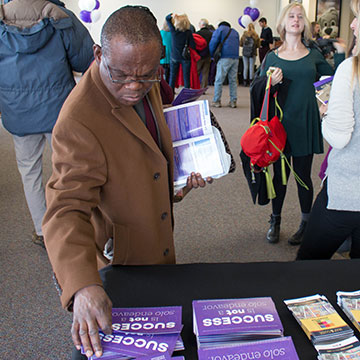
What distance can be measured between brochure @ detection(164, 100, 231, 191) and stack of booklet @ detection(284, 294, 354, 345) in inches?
18.2

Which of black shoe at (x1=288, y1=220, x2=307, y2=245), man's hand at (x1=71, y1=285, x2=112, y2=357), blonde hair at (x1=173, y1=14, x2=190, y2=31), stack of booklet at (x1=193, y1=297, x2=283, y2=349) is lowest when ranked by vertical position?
black shoe at (x1=288, y1=220, x2=307, y2=245)

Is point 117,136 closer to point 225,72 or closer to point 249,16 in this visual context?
point 225,72

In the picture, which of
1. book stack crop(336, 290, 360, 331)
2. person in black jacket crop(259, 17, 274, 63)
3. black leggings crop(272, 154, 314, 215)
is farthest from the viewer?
person in black jacket crop(259, 17, 274, 63)

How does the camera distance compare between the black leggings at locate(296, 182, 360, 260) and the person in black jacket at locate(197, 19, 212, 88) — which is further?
the person in black jacket at locate(197, 19, 212, 88)

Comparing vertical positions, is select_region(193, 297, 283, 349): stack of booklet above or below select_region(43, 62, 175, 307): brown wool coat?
below

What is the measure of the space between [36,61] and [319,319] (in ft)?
6.49

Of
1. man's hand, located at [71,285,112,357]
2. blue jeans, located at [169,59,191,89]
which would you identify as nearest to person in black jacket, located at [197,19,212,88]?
blue jeans, located at [169,59,191,89]

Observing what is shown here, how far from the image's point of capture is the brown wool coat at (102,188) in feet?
2.95

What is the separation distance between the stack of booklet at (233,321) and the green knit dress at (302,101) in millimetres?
1723

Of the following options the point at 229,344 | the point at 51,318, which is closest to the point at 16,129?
the point at 51,318

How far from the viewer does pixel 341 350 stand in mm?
792

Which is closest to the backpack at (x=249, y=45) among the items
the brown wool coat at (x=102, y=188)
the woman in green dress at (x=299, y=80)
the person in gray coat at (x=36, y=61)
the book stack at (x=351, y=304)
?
the woman in green dress at (x=299, y=80)

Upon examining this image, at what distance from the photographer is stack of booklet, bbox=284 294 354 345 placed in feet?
2.71

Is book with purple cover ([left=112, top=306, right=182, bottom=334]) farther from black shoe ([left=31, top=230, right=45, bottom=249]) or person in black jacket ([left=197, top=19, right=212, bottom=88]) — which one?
person in black jacket ([left=197, top=19, right=212, bottom=88])
